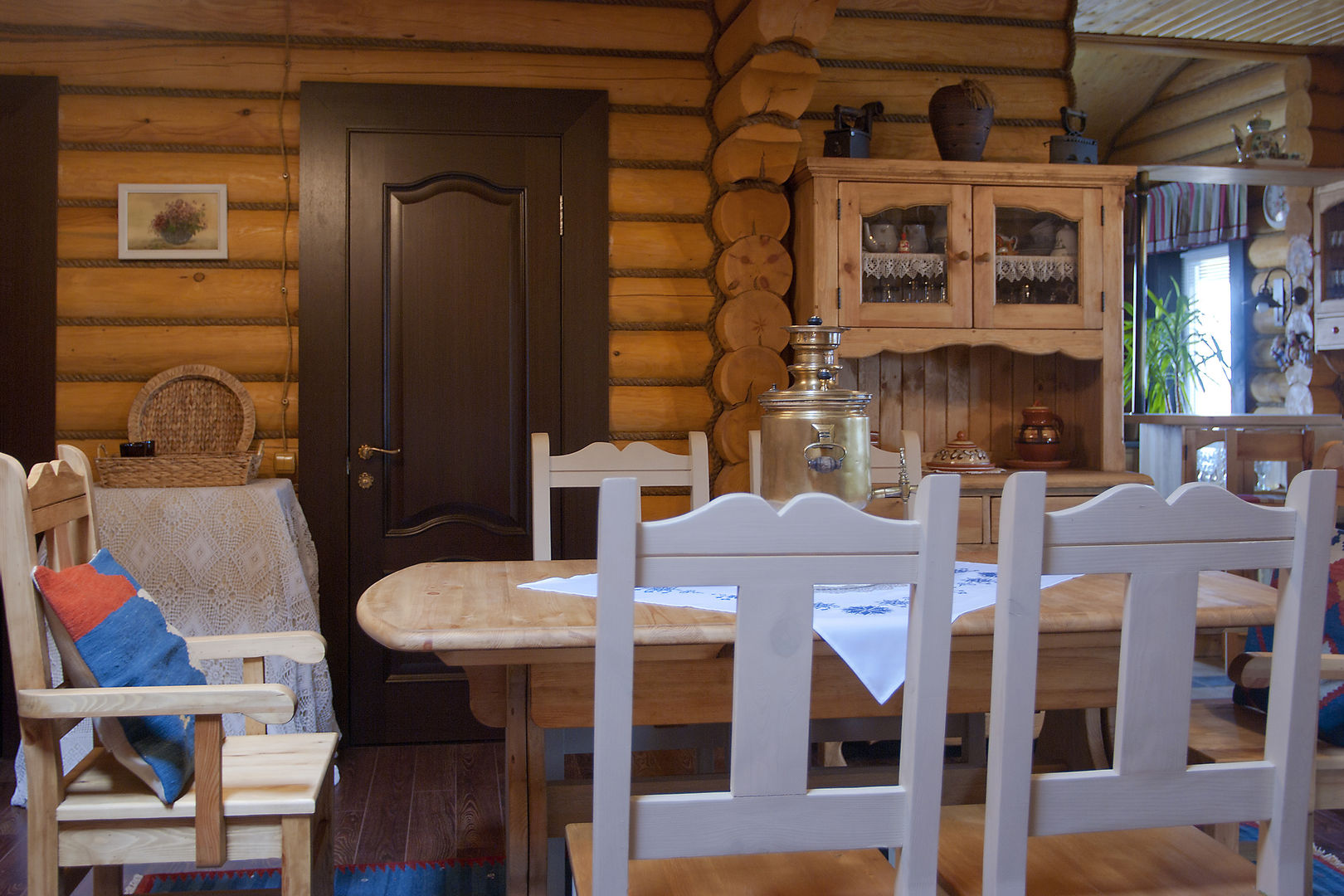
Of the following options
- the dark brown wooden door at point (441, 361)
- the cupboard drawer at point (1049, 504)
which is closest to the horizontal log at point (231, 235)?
the dark brown wooden door at point (441, 361)

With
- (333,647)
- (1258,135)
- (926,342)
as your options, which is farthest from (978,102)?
(333,647)

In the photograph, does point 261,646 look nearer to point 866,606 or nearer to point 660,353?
point 866,606

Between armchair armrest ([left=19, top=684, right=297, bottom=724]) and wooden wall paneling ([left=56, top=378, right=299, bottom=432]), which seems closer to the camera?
armchair armrest ([left=19, top=684, right=297, bottom=724])

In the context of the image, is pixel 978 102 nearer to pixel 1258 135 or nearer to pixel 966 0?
pixel 966 0

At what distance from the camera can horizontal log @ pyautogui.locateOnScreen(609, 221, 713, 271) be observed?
360cm

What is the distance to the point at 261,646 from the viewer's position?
1926mm

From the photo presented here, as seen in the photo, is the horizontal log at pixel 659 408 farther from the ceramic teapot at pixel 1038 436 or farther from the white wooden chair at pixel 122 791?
the white wooden chair at pixel 122 791

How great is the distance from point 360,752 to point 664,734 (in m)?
1.62

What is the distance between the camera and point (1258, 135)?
4.25 m

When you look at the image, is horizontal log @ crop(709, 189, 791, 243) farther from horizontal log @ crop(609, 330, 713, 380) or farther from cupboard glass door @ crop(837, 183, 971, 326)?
horizontal log @ crop(609, 330, 713, 380)

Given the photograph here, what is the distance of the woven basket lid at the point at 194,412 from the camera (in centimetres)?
334

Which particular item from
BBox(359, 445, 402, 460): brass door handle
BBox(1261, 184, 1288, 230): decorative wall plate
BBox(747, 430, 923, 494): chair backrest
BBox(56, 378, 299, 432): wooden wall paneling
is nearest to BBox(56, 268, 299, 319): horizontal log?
BBox(56, 378, 299, 432): wooden wall paneling

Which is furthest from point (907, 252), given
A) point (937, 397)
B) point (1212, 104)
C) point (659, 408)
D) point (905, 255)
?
point (1212, 104)

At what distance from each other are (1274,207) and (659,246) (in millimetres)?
4624
